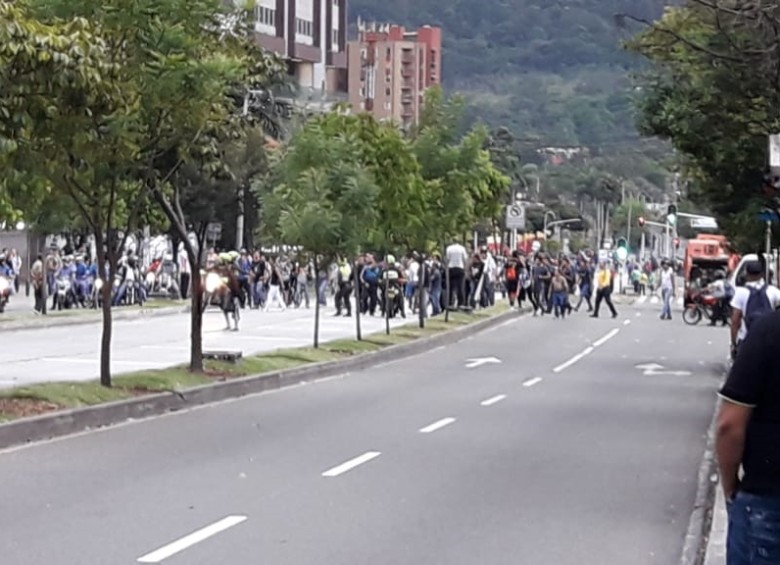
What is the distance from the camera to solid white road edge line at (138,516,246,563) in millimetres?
9703

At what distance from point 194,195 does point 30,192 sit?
46992 mm

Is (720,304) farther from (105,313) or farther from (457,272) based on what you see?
(105,313)

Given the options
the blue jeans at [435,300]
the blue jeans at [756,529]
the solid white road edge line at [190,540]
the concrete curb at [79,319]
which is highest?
the blue jeans at [756,529]

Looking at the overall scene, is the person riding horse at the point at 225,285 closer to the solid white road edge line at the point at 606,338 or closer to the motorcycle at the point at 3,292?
the motorcycle at the point at 3,292

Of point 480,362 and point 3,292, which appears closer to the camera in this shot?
point 480,362

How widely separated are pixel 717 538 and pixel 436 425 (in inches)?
323

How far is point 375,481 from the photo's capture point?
1344 cm

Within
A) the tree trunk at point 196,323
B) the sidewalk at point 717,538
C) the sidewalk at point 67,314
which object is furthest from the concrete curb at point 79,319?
the sidewalk at point 717,538

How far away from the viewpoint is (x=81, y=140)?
56.4 feet

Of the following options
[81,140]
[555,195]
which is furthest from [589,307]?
[555,195]

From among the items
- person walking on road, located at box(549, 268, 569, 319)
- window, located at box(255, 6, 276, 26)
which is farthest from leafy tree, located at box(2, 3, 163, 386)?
window, located at box(255, 6, 276, 26)

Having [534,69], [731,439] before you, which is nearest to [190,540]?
[731,439]

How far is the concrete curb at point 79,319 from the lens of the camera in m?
36.2

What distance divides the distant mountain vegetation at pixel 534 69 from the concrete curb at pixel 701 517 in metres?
103
